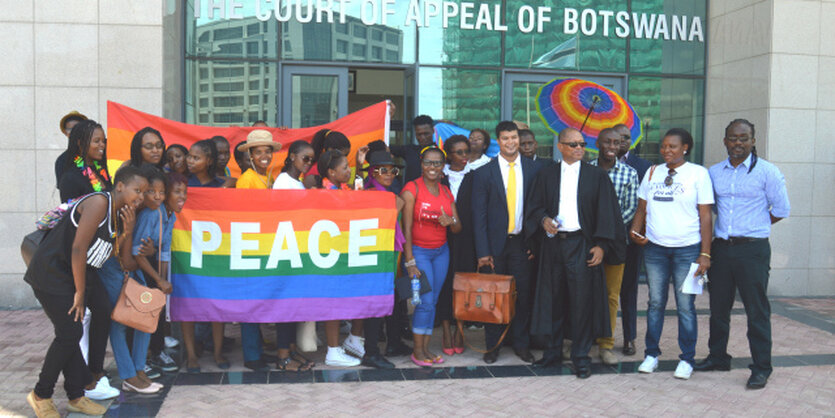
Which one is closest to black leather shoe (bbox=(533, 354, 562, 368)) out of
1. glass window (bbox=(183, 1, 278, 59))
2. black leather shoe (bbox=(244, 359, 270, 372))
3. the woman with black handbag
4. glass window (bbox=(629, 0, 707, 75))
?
black leather shoe (bbox=(244, 359, 270, 372))

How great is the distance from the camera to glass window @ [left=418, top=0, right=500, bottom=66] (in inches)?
402

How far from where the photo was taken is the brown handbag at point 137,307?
4887 millimetres

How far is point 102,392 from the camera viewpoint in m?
5.11

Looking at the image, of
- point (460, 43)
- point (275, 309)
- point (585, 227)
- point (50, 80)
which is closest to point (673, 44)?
point (460, 43)

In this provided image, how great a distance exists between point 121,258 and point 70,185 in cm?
68

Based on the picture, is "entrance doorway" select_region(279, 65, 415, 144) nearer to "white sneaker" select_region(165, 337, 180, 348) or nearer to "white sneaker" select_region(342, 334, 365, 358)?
Answer: "white sneaker" select_region(165, 337, 180, 348)

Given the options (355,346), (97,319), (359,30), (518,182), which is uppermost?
(359,30)

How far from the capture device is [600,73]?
1063 cm

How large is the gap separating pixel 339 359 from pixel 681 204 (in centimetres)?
315

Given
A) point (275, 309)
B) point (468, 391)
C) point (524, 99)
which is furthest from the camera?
point (524, 99)

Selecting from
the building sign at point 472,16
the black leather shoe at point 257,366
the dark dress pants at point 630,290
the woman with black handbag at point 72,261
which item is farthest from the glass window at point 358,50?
the woman with black handbag at point 72,261

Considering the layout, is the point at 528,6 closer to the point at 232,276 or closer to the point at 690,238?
the point at 690,238

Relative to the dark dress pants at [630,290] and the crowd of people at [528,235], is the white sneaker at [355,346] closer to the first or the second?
the crowd of people at [528,235]

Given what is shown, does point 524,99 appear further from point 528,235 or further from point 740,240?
point 740,240
